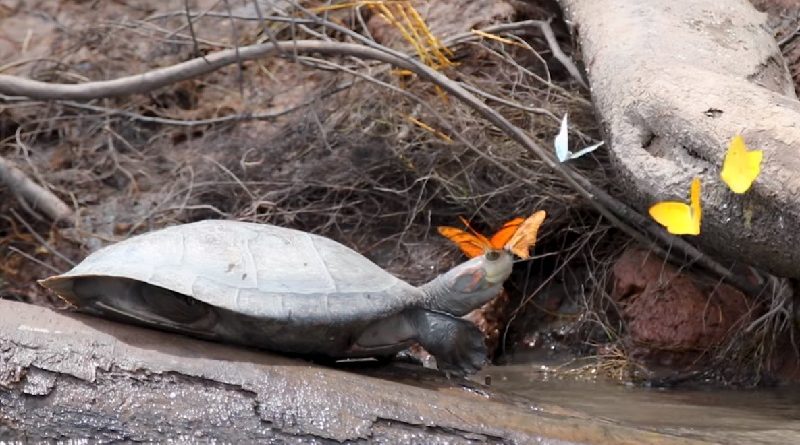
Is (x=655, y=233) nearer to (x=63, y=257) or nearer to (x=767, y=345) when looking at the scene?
(x=767, y=345)

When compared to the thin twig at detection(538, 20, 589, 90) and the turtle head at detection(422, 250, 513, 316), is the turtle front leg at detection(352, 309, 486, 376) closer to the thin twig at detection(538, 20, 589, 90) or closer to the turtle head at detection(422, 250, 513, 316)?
the turtle head at detection(422, 250, 513, 316)

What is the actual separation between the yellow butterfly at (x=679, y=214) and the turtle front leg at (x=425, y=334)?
0.61 metres

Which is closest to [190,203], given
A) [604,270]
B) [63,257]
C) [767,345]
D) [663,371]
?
[63,257]

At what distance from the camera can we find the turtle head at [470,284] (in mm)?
3293

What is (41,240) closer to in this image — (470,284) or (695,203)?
(470,284)

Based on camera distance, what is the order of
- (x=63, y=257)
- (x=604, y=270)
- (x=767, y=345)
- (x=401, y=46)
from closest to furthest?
1. (x=767, y=345)
2. (x=604, y=270)
3. (x=63, y=257)
4. (x=401, y=46)

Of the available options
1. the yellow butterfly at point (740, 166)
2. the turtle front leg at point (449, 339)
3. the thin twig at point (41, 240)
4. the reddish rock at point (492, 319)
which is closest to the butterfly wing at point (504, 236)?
the turtle front leg at point (449, 339)

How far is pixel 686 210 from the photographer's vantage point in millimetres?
3348

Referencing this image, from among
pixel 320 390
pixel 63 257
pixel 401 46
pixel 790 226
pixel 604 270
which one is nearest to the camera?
pixel 320 390

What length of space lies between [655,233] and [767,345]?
1.93ft

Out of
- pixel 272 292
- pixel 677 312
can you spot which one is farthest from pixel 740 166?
pixel 677 312

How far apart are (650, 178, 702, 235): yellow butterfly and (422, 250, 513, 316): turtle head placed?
1.41 ft

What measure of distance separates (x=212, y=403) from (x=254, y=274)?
14.5 inches

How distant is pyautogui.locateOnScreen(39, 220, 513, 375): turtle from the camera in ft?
10.2
